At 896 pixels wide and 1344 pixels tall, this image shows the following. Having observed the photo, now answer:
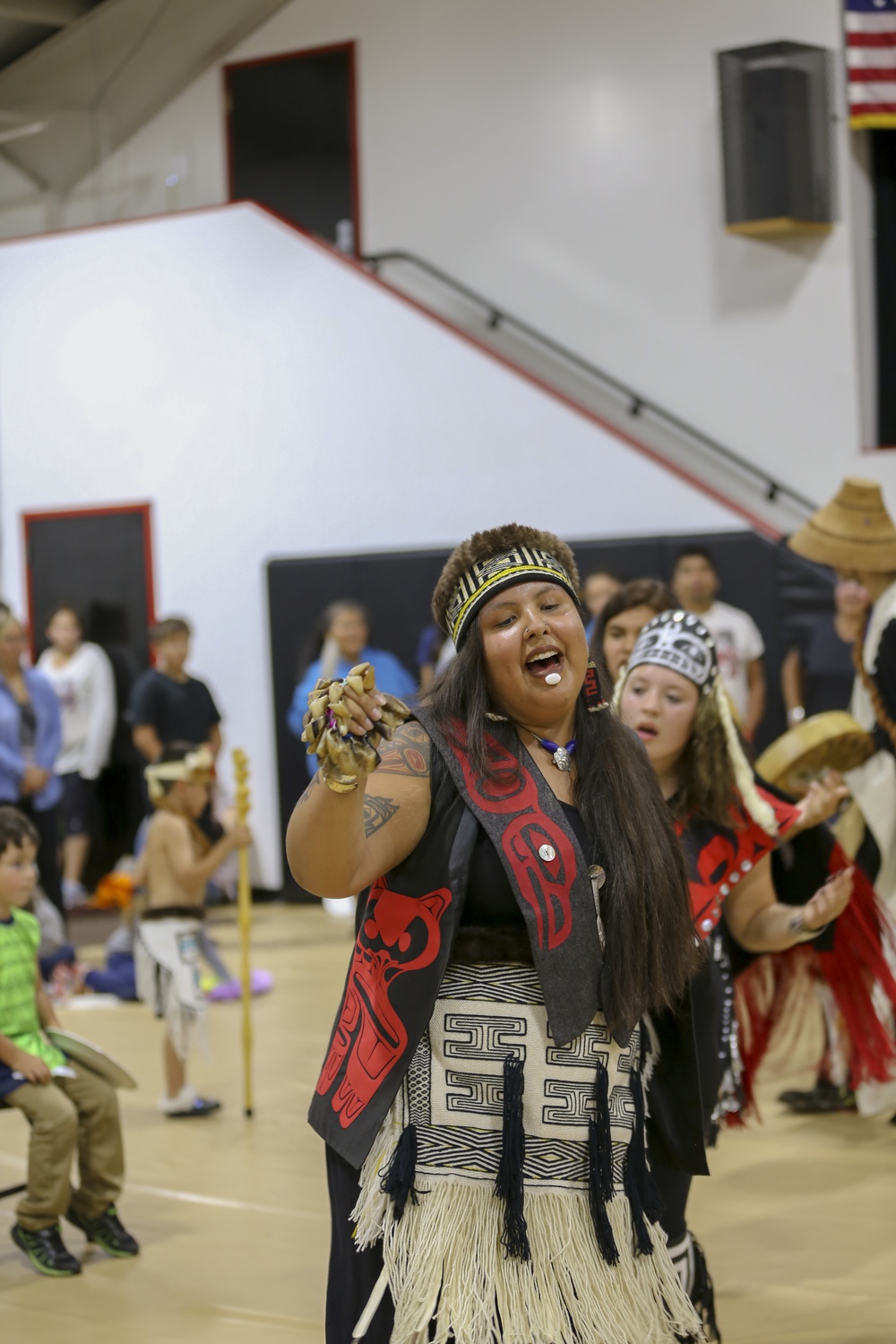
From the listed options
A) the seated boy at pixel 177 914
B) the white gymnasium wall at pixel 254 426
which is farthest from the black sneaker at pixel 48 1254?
the white gymnasium wall at pixel 254 426

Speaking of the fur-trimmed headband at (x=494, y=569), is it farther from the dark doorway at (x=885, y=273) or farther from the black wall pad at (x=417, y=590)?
the dark doorway at (x=885, y=273)

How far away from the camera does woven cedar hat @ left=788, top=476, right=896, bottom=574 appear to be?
488 centimetres

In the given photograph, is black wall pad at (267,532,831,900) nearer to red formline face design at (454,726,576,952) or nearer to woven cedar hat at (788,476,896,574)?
woven cedar hat at (788,476,896,574)

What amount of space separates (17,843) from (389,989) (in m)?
1.98


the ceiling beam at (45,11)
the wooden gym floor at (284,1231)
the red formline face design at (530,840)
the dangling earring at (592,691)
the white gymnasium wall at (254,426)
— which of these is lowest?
the wooden gym floor at (284,1231)

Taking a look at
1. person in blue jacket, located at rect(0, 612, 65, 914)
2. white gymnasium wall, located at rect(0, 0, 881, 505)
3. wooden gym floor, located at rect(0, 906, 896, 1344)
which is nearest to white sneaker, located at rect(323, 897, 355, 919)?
person in blue jacket, located at rect(0, 612, 65, 914)

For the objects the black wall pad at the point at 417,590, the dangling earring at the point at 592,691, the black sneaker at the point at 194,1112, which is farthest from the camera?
the black wall pad at the point at 417,590

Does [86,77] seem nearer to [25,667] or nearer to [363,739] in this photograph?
[25,667]

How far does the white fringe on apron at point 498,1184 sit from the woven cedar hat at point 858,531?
3094 millimetres

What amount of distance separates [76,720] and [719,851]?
21.9 feet

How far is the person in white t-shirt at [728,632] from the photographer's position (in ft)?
23.7

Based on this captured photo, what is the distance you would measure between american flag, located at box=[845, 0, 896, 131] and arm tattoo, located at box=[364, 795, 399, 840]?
7.56 metres

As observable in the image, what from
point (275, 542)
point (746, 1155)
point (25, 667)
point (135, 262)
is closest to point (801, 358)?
point (275, 542)

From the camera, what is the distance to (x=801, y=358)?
9094 millimetres
